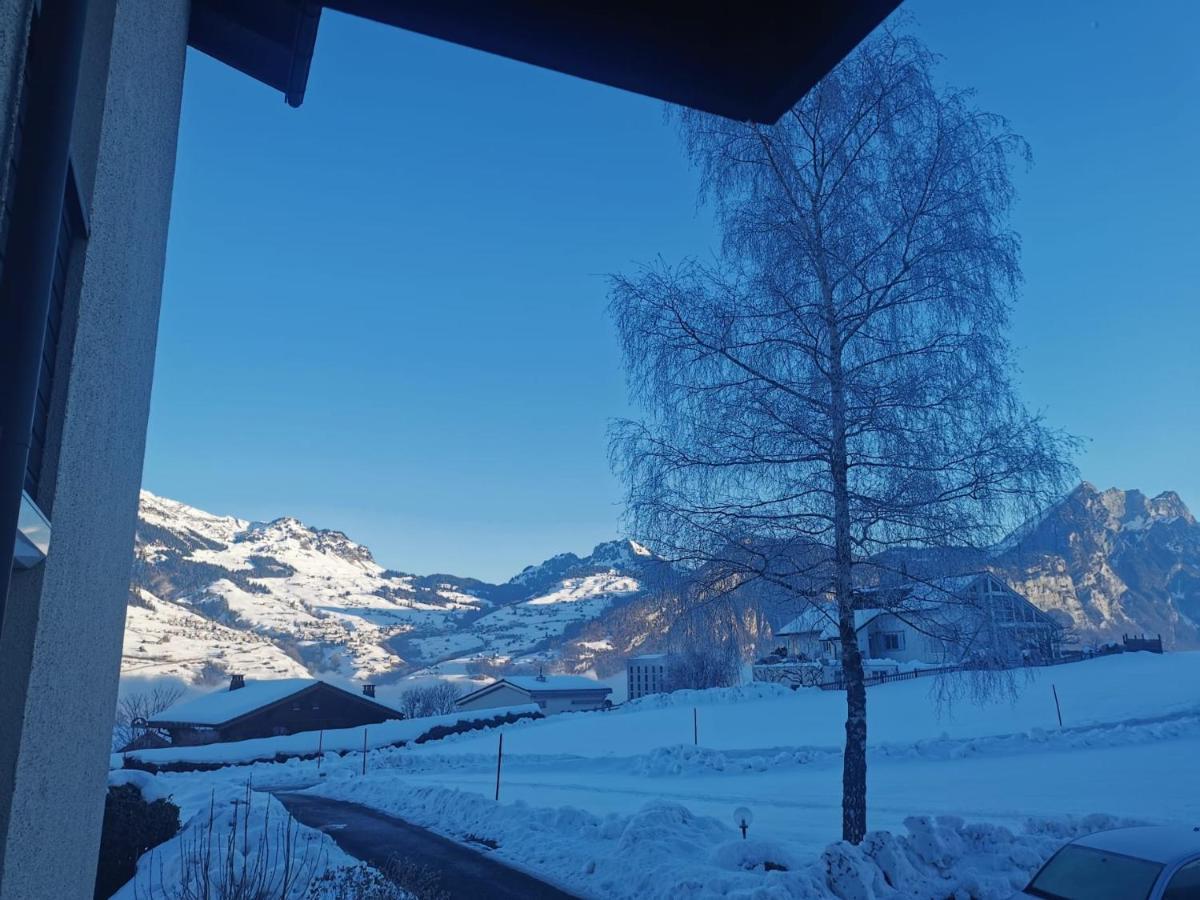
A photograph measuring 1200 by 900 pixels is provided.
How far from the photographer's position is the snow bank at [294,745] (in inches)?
1667

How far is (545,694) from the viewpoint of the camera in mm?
79062

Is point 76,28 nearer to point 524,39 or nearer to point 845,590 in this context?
point 524,39

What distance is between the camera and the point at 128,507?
5305 mm

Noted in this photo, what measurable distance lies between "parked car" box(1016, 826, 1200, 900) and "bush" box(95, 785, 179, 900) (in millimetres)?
Result: 9804

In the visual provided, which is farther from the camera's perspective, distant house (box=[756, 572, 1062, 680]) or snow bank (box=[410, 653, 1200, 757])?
snow bank (box=[410, 653, 1200, 757])

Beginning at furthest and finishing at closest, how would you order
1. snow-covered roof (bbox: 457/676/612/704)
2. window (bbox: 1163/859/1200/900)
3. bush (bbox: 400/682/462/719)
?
bush (bbox: 400/682/462/719) < snow-covered roof (bbox: 457/676/612/704) < window (bbox: 1163/859/1200/900)

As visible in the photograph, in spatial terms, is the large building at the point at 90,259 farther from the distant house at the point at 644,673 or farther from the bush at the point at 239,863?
the distant house at the point at 644,673

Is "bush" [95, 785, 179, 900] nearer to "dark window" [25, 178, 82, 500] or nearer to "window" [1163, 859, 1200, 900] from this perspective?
"dark window" [25, 178, 82, 500]

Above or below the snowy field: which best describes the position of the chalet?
above

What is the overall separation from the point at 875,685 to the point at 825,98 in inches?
1528

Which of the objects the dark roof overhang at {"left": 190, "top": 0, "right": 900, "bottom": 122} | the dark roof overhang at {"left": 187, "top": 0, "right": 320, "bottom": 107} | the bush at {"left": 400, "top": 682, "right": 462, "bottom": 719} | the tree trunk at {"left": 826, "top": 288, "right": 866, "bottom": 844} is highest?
the dark roof overhang at {"left": 187, "top": 0, "right": 320, "bottom": 107}

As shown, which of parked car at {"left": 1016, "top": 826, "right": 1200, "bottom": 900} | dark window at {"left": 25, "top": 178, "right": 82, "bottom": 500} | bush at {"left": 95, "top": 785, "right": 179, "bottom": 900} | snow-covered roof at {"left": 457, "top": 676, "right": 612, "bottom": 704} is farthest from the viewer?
snow-covered roof at {"left": 457, "top": 676, "right": 612, "bottom": 704}

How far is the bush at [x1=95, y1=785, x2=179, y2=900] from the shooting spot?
10.0 m

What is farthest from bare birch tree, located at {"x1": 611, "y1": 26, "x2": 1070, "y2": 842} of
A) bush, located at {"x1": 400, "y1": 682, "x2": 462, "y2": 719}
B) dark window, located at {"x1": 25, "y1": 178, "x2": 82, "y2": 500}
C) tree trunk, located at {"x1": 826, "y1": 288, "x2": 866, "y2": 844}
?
bush, located at {"x1": 400, "y1": 682, "x2": 462, "y2": 719}
